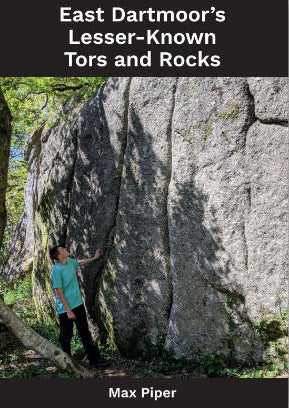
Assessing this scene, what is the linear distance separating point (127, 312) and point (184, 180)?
2846 millimetres

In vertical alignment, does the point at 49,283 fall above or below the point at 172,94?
below

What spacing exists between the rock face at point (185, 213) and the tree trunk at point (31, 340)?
1725 mm

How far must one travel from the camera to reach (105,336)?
27.0 ft

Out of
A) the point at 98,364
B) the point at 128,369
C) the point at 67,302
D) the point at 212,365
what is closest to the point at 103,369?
the point at 98,364

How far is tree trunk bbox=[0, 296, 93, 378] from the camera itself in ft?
20.0

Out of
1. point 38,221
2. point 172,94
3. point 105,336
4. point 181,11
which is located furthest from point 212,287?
point 38,221

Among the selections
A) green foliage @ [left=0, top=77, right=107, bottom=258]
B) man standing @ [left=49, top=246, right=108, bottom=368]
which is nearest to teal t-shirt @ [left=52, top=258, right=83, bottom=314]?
man standing @ [left=49, top=246, right=108, bottom=368]

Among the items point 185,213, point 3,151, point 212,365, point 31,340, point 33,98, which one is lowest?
point 212,365

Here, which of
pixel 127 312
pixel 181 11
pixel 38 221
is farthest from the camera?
pixel 38 221

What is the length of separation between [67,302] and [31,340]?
1.03 m

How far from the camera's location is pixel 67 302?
7039 mm

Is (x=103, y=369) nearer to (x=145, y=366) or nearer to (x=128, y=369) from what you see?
(x=128, y=369)

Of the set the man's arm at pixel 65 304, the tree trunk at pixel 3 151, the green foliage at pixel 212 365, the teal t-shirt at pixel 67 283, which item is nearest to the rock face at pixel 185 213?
the green foliage at pixel 212 365

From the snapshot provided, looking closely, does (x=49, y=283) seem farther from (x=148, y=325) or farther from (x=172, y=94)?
(x=172, y=94)
